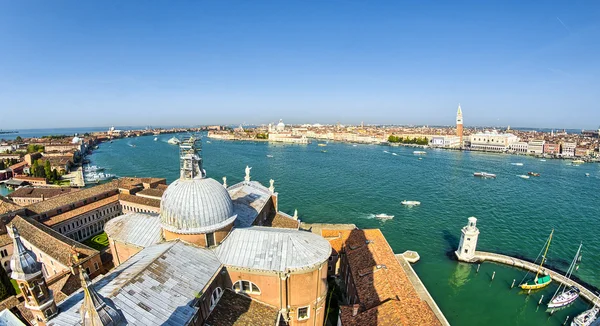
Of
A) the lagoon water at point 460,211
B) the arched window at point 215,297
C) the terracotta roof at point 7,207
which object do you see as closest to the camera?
the arched window at point 215,297

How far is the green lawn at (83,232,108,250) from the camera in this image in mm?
32162

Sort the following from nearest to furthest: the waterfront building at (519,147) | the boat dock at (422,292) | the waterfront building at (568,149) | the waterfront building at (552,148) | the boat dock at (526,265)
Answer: the boat dock at (422,292) → the boat dock at (526,265) → the waterfront building at (568,149) → the waterfront building at (552,148) → the waterfront building at (519,147)

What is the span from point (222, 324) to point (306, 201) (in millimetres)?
37827

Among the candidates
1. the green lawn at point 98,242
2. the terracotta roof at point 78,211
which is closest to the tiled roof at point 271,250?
the green lawn at point 98,242

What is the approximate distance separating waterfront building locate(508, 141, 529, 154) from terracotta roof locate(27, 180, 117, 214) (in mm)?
166890

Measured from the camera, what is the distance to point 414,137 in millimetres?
177750

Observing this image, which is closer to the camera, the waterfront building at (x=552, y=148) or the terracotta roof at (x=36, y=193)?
the terracotta roof at (x=36, y=193)

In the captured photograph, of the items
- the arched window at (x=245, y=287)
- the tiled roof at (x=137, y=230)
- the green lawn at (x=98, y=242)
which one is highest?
the tiled roof at (x=137, y=230)

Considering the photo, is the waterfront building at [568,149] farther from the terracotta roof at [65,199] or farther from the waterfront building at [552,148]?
the terracotta roof at [65,199]

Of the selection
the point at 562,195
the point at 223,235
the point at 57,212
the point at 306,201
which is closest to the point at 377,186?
the point at 306,201

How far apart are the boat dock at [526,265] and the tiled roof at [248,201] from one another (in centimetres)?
2537

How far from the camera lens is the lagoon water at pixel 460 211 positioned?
2586 cm

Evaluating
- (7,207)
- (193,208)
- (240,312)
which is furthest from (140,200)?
(240,312)

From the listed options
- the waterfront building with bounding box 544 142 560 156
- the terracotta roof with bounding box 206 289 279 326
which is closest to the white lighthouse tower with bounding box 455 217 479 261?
the terracotta roof with bounding box 206 289 279 326
